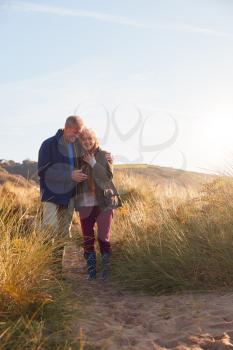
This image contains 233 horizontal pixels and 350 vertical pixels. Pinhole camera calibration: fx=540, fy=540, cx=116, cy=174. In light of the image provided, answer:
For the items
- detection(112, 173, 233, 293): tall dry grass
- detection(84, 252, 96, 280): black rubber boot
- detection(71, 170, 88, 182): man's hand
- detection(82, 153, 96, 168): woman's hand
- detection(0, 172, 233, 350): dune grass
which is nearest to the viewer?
detection(0, 172, 233, 350): dune grass

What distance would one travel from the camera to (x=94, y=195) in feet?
19.4

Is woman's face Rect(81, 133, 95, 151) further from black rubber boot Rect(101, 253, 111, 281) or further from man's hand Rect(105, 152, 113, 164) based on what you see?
black rubber boot Rect(101, 253, 111, 281)

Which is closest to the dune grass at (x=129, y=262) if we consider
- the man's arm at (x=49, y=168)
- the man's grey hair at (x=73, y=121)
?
the man's arm at (x=49, y=168)

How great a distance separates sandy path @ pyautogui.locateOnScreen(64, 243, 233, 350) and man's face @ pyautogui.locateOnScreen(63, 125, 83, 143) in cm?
155

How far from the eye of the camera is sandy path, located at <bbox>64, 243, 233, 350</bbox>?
142 inches

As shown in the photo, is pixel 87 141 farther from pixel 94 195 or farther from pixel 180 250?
pixel 180 250

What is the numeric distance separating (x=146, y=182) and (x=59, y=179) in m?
7.16

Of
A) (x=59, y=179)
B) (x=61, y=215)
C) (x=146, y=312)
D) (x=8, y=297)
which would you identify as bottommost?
(x=146, y=312)

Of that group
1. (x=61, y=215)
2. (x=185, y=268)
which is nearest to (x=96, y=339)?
(x=185, y=268)

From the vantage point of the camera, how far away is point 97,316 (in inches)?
170

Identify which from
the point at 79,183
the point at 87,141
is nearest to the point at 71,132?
the point at 87,141

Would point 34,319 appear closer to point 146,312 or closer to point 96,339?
point 96,339

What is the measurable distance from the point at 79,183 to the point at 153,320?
2.10 m

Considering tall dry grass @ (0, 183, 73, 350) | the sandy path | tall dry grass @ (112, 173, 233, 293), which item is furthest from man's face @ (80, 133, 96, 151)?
tall dry grass @ (0, 183, 73, 350)
